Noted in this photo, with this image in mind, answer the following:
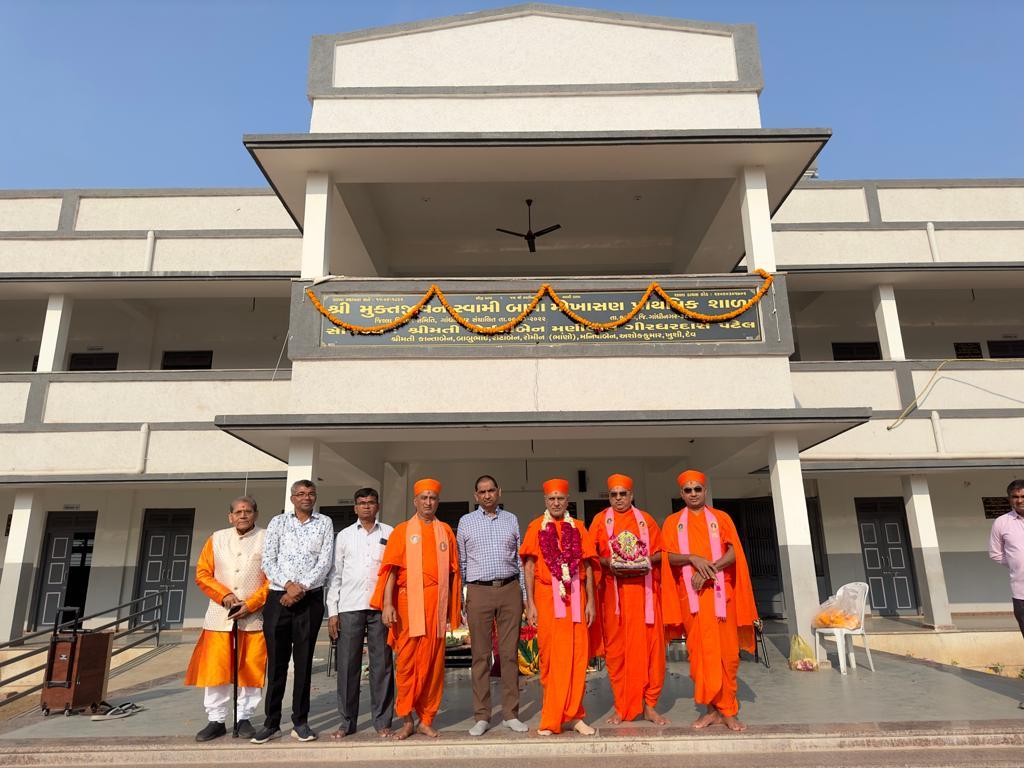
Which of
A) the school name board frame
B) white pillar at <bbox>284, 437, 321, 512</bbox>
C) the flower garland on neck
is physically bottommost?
the flower garland on neck

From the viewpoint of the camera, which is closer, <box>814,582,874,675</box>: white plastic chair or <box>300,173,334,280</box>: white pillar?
<box>814,582,874,675</box>: white plastic chair

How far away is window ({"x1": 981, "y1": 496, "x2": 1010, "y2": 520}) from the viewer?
13.4 m

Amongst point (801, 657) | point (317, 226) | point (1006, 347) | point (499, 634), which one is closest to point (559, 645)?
point (499, 634)

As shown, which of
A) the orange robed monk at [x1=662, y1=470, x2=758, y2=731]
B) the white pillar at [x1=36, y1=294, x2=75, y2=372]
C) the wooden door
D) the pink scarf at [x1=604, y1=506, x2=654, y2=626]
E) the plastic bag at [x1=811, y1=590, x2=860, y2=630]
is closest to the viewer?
the orange robed monk at [x1=662, y1=470, x2=758, y2=731]

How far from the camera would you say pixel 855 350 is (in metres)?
14.2

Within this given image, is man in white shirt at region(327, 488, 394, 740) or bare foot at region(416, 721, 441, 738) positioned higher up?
man in white shirt at region(327, 488, 394, 740)

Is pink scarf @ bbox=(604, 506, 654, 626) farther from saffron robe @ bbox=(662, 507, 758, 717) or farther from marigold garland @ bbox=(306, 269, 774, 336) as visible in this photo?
marigold garland @ bbox=(306, 269, 774, 336)

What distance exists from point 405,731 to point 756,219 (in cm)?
724

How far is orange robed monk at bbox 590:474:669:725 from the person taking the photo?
5.29m

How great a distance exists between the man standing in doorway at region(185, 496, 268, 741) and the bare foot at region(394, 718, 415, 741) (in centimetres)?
110

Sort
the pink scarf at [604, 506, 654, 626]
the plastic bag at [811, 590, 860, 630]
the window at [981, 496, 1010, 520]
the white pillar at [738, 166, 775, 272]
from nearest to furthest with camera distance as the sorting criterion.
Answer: the pink scarf at [604, 506, 654, 626] < the plastic bag at [811, 590, 860, 630] < the white pillar at [738, 166, 775, 272] < the window at [981, 496, 1010, 520]

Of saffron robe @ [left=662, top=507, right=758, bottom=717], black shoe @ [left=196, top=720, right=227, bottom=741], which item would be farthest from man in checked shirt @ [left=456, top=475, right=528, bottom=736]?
black shoe @ [left=196, top=720, right=227, bottom=741]

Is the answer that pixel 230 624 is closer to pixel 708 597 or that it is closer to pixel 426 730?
pixel 426 730

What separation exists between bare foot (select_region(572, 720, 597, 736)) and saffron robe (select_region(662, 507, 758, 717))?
0.84m
